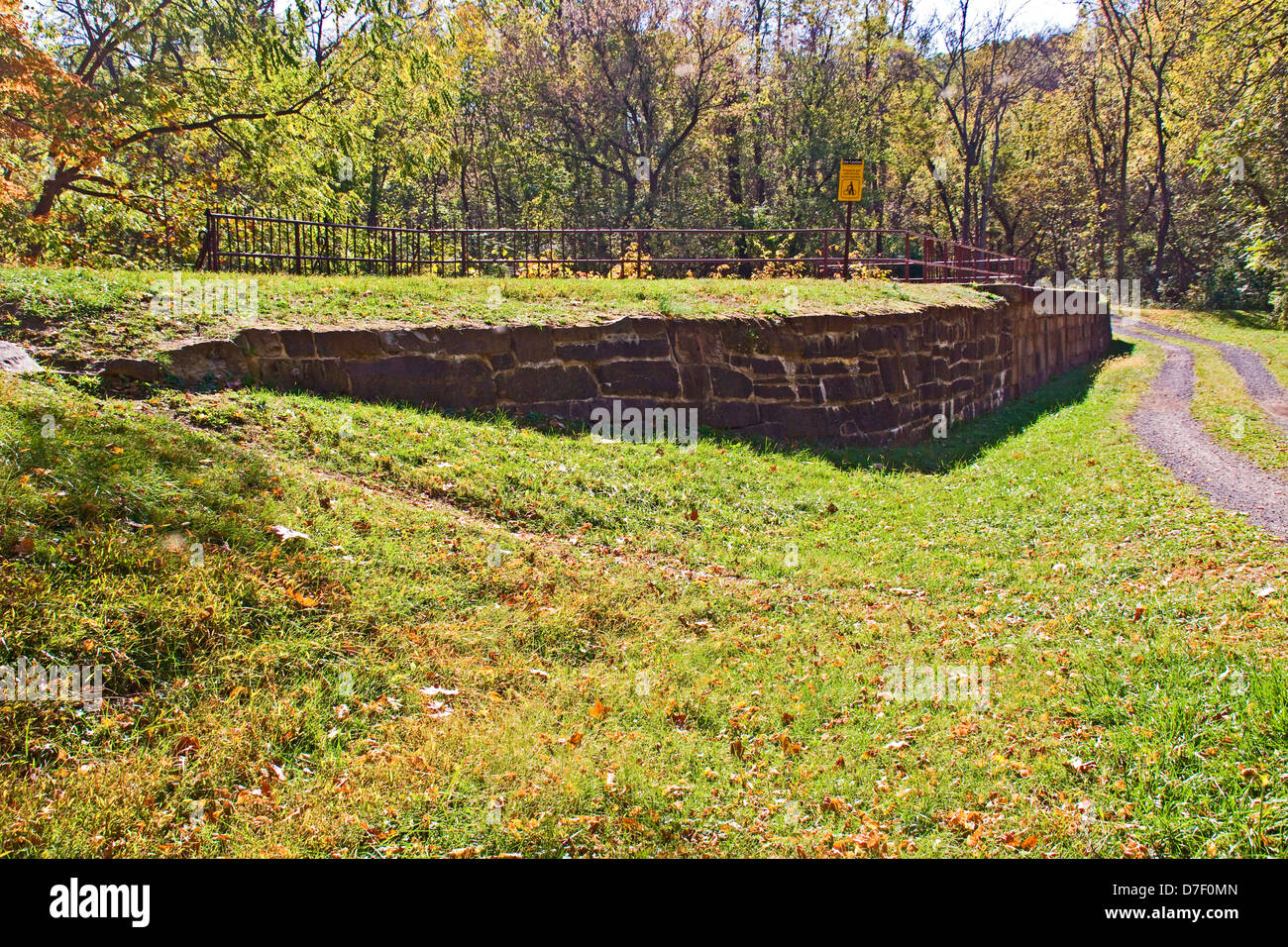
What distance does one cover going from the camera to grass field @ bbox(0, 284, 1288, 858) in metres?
3.45

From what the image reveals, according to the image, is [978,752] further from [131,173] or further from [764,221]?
[764,221]

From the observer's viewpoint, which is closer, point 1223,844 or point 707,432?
point 1223,844

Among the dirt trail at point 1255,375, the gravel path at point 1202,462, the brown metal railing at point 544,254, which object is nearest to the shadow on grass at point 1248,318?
the dirt trail at point 1255,375

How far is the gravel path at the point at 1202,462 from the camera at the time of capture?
27.4ft

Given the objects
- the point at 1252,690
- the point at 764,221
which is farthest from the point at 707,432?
the point at 764,221

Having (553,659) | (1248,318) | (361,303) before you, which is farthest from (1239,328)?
(553,659)

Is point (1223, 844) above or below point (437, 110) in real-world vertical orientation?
below

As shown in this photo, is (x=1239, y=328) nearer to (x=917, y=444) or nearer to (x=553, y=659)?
(x=917, y=444)

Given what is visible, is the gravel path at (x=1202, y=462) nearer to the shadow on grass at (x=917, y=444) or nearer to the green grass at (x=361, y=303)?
the shadow on grass at (x=917, y=444)

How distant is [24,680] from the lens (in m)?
3.61

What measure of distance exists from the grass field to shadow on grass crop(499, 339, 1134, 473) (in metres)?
1.48

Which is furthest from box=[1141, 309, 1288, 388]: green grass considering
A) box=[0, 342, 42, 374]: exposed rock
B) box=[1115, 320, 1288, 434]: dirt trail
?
box=[0, 342, 42, 374]: exposed rock

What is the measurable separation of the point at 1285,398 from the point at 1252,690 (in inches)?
561

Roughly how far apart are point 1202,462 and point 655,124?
22.4m
